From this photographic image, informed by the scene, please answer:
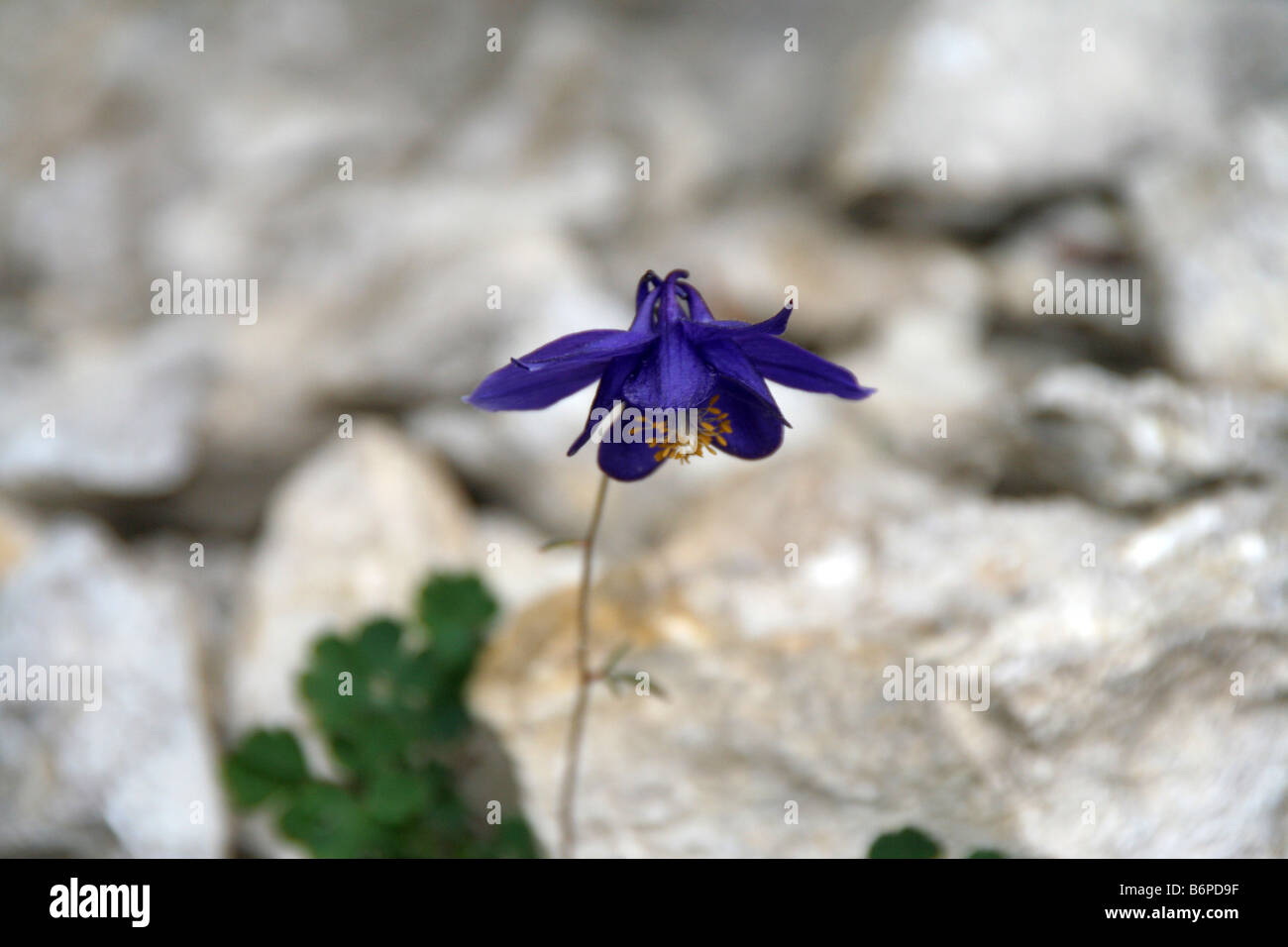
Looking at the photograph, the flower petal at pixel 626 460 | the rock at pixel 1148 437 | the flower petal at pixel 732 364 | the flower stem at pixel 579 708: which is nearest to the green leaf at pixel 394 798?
the flower stem at pixel 579 708

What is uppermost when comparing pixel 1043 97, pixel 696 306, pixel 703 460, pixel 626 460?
pixel 1043 97

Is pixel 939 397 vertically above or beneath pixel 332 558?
above

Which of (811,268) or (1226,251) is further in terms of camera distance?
(811,268)

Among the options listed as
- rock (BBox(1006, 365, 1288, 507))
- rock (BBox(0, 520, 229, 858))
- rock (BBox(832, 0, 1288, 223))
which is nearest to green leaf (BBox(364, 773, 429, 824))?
rock (BBox(0, 520, 229, 858))

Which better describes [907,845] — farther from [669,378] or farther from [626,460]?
[669,378]

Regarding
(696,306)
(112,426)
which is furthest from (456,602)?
(112,426)

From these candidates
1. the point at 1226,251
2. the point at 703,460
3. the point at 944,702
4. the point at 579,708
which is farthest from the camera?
the point at 703,460

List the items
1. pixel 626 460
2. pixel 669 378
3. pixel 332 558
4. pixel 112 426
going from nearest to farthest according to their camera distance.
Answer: pixel 669 378
pixel 626 460
pixel 332 558
pixel 112 426

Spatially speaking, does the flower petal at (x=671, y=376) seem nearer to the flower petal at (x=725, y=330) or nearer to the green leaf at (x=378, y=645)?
the flower petal at (x=725, y=330)
